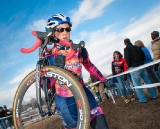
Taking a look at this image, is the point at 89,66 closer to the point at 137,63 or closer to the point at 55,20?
the point at 55,20

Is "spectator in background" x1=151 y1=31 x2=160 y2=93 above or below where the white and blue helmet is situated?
below

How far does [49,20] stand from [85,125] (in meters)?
1.83

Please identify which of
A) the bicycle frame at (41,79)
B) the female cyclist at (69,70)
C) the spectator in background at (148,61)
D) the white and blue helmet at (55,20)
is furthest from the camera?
the spectator in background at (148,61)

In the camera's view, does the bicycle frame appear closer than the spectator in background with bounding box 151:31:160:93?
Yes

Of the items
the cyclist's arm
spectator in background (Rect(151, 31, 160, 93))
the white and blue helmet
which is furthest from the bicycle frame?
spectator in background (Rect(151, 31, 160, 93))

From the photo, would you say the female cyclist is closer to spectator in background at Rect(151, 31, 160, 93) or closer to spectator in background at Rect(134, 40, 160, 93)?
spectator in background at Rect(134, 40, 160, 93)

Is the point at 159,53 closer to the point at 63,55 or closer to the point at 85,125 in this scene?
the point at 63,55

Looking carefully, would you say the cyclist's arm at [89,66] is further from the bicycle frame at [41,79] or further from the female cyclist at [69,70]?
the bicycle frame at [41,79]

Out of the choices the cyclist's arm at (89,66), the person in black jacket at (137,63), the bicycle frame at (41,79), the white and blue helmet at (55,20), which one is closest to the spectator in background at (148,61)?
the person in black jacket at (137,63)

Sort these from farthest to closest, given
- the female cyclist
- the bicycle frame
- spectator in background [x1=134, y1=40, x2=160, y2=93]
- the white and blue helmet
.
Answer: spectator in background [x1=134, y1=40, x2=160, y2=93] < the white and blue helmet < the female cyclist < the bicycle frame

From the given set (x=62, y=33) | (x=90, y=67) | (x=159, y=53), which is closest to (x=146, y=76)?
(x=159, y=53)

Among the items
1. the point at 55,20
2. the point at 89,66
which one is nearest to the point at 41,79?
the point at 89,66

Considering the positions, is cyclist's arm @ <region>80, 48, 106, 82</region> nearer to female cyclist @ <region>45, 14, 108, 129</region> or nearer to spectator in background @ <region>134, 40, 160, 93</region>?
female cyclist @ <region>45, 14, 108, 129</region>

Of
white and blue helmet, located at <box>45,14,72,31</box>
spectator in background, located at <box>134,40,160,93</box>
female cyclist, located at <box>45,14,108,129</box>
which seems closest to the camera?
female cyclist, located at <box>45,14,108,129</box>
